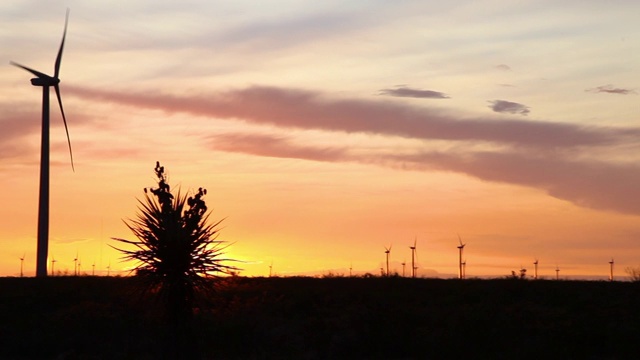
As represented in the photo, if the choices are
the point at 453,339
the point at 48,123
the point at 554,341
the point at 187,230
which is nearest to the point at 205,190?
the point at 187,230

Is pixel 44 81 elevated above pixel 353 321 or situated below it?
above

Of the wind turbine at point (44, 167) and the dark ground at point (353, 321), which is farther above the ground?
the wind turbine at point (44, 167)

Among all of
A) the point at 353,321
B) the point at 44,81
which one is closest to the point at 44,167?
the point at 44,81

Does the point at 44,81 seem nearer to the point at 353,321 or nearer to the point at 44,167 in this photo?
the point at 44,167

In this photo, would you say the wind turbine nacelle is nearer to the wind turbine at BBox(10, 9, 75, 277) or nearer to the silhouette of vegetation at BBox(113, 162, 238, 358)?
the wind turbine at BBox(10, 9, 75, 277)

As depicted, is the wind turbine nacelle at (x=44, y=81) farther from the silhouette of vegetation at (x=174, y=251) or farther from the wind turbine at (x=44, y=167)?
the silhouette of vegetation at (x=174, y=251)

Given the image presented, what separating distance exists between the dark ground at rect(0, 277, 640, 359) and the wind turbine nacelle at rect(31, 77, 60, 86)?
55.4ft

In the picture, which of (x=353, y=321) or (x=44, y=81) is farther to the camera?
(x=44, y=81)

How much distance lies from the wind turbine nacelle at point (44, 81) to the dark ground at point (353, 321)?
1687 cm

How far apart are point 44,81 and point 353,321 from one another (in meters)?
26.7

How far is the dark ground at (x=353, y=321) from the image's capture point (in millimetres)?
39031

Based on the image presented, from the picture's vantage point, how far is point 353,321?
40875 mm

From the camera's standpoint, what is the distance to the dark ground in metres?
39.0

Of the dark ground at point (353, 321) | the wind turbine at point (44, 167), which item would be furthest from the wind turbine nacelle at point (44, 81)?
the dark ground at point (353, 321)
